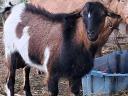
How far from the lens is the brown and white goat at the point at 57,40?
5.12 m

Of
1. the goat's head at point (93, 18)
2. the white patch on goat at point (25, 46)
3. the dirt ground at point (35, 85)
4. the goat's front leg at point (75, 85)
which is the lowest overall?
the dirt ground at point (35, 85)

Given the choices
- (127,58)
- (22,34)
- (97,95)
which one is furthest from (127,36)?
(22,34)

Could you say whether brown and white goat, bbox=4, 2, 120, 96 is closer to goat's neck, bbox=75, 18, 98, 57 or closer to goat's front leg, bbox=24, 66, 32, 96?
goat's neck, bbox=75, 18, 98, 57

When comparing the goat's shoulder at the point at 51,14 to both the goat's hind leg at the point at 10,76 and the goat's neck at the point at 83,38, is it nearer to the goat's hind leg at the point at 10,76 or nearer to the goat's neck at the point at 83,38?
the goat's neck at the point at 83,38

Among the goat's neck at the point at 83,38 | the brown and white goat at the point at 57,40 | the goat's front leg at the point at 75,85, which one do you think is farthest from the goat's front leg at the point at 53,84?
the goat's neck at the point at 83,38

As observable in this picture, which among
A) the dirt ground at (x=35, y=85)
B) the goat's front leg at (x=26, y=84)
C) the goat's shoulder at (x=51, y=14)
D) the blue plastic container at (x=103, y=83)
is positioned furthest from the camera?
the dirt ground at (x=35, y=85)

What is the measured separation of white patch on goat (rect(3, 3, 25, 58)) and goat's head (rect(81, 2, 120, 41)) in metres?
1.27

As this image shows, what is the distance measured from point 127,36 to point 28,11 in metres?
4.58

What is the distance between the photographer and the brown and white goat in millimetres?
5123

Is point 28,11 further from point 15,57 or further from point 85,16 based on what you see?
point 85,16

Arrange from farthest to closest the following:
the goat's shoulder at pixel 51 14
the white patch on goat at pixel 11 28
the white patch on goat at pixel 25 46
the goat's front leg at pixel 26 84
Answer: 1. the goat's front leg at pixel 26 84
2. the white patch on goat at pixel 11 28
3. the white patch on goat at pixel 25 46
4. the goat's shoulder at pixel 51 14

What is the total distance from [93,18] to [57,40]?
634 millimetres

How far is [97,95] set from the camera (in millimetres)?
6348

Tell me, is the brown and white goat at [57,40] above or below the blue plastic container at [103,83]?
above
